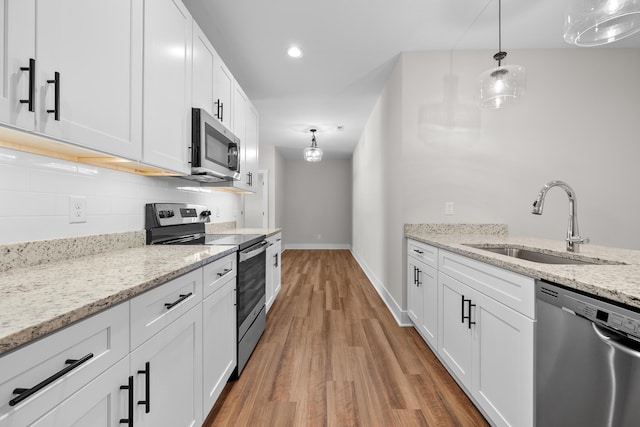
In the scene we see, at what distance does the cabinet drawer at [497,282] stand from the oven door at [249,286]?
Answer: 1306 mm

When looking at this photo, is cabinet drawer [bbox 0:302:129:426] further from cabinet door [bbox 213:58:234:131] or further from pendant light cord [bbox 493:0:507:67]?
pendant light cord [bbox 493:0:507:67]

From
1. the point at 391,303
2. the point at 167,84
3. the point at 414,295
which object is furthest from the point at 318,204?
the point at 167,84

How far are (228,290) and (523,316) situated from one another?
4.54 ft

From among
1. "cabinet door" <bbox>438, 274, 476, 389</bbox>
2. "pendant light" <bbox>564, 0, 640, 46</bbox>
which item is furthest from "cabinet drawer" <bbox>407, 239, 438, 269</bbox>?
"pendant light" <bbox>564, 0, 640, 46</bbox>

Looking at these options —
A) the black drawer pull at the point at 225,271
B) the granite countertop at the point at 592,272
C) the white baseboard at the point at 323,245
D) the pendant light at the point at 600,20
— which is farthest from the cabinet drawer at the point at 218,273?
the white baseboard at the point at 323,245

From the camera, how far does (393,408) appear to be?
1.53m

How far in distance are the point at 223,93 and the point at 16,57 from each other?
157cm

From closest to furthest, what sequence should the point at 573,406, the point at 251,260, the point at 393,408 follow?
the point at 573,406 < the point at 393,408 < the point at 251,260

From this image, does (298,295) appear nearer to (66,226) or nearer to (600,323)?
(66,226)

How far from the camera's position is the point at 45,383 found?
54cm

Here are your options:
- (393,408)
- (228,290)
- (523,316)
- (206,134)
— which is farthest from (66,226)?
(523,316)

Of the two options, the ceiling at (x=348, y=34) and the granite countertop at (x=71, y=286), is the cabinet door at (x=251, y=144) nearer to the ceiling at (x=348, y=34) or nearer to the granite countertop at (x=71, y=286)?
the ceiling at (x=348, y=34)

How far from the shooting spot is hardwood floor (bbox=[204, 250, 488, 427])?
4.82 ft

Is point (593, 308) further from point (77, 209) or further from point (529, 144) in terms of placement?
point (529, 144)
